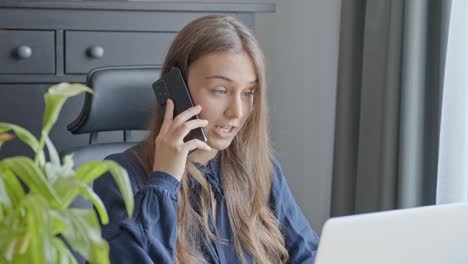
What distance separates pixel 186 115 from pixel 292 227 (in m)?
0.33

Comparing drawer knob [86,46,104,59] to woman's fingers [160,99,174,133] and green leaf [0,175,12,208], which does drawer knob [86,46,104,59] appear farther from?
green leaf [0,175,12,208]

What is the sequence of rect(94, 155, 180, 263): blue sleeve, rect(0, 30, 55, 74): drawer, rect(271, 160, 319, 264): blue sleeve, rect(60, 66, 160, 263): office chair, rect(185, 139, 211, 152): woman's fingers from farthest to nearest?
1. rect(0, 30, 55, 74): drawer
2. rect(60, 66, 160, 263): office chair
3. rect(271, 160, 319, 264): blue sleeve
4. rect(185, 139, 211, 152): woman's fingers
5. rect(94, 155, 180, 263): blue sleeve

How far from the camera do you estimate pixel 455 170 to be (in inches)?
90.8

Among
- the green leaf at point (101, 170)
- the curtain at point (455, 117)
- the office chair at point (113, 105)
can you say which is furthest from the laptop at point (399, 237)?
the curtain at point (455, 117)

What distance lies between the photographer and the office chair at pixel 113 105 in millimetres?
1913

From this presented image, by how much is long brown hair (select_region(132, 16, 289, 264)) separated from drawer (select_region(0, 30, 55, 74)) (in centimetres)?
84

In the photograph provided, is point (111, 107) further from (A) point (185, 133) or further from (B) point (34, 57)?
(B) point (34, 57)

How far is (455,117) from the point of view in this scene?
229cm

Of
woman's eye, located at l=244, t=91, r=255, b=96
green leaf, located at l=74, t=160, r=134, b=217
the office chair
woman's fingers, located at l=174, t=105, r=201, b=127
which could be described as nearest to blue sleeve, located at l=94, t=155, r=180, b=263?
woman's fingers, located at l=174, t=105, r=201, b=127

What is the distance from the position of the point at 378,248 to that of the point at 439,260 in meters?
0.10

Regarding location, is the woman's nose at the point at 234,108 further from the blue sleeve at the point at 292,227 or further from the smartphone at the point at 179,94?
the blue sleeve at the point at 292,227

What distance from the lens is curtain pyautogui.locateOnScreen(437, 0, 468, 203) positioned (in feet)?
7.42

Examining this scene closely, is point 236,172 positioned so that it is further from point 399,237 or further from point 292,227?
point 399,237

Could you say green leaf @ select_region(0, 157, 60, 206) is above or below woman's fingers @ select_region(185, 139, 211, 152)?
above
